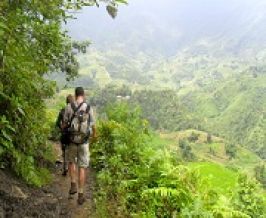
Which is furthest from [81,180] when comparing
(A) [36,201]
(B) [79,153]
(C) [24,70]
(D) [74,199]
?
(C) [24,70]

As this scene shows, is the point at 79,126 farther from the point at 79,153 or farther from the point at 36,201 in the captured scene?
the point at 36,201

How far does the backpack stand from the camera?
27.3 ft

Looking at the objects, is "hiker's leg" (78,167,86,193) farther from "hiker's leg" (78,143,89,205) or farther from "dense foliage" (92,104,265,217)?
"dense foliage" (92,104,265,217)

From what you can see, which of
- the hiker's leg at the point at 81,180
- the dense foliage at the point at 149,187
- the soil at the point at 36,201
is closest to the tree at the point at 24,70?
the soil at the point at 36,201

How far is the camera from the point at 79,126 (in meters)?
8.33

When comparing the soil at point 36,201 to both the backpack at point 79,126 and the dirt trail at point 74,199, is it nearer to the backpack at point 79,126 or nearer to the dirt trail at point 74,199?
the dirt trail at point 74,199

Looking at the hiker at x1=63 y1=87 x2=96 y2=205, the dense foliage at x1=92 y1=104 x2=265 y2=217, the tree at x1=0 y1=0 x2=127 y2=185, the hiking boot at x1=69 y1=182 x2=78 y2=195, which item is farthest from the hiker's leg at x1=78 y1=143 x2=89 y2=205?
the tree at x1=0 y1=0 x2=127 y2=185

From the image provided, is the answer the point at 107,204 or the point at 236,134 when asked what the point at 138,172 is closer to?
the point at 107,204

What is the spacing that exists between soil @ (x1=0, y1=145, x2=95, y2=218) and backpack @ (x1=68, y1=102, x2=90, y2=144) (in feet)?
3.37

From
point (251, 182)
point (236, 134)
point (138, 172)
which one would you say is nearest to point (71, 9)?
point (138, 172)

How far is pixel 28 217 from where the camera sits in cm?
670

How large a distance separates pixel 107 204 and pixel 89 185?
2146 mm

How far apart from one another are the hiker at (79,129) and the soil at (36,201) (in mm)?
271

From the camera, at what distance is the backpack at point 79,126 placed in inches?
328
